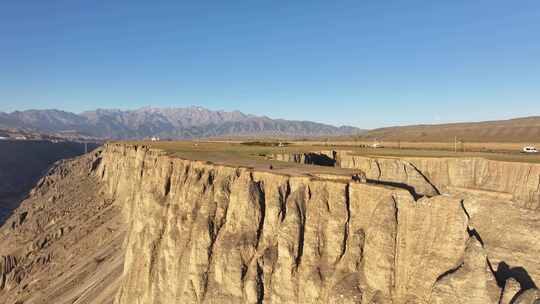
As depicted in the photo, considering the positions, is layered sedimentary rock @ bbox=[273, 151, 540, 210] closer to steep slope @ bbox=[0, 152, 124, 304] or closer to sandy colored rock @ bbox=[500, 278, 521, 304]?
sandy colored rock @ bbox=[500, 278, 521, 304]

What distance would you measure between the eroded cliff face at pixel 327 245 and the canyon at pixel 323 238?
0.08m

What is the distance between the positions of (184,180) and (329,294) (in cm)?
2560

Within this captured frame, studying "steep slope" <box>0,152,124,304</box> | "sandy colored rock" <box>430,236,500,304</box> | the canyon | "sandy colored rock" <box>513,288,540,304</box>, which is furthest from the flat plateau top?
"steep slope" <box>0,152,124,304</box>

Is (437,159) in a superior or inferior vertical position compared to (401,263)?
superior

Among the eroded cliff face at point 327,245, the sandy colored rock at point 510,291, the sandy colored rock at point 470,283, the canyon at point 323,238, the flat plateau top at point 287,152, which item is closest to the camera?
the sandy colored rock at point 510,291

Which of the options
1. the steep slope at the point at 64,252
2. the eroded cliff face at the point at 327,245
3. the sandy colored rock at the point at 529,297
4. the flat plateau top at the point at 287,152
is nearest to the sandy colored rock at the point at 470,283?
the eroded cliff face at the point at 327,245

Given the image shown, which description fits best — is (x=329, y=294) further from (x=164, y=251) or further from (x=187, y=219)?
(x=164, y=251)

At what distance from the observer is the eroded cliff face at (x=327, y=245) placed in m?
20.8

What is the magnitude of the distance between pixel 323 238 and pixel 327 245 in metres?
0.64

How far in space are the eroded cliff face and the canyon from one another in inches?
3.1

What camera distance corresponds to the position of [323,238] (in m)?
26.6

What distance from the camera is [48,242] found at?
71625mm

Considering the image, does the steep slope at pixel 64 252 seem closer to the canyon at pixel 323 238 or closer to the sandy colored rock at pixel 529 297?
the canyon at pixel 323 238

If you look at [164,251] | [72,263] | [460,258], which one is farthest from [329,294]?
[72,263]
